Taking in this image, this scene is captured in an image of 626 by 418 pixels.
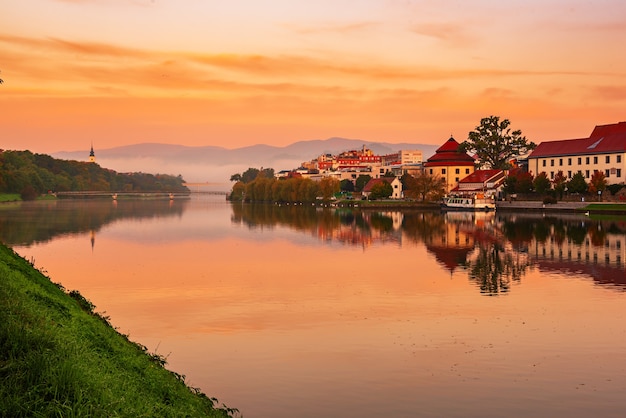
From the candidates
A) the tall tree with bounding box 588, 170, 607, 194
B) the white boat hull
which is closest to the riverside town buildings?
the tall tree with bounding box 588, 170, 607, 194

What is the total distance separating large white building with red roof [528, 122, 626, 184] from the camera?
10581 centimetres

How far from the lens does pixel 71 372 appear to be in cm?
962

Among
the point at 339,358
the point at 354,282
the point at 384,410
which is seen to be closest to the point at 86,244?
the point at 354,282

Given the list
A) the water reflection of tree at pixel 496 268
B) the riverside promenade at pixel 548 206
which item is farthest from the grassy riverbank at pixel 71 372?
the riverside promenade at pixel 548 206

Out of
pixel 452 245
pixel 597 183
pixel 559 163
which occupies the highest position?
pixel 559 163

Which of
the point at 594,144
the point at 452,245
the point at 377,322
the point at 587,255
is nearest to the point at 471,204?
the point at 594,144

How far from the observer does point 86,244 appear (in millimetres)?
52938

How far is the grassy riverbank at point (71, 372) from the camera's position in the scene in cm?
899

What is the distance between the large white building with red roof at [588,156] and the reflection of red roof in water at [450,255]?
6448cm

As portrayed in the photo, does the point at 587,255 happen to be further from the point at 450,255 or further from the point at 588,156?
Result: the point at 588,156

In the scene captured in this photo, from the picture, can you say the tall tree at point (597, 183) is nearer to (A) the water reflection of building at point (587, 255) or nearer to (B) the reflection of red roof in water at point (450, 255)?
(A) the water reflection of building at point (587, 255)

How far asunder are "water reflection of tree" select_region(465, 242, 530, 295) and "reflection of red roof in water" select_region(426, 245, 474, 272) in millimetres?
664

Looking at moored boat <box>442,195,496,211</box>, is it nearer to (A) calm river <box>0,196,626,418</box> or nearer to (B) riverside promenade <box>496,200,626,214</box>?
(B) riverside promenade <box>496,200,626,214</box>

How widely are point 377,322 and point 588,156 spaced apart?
319 feet
